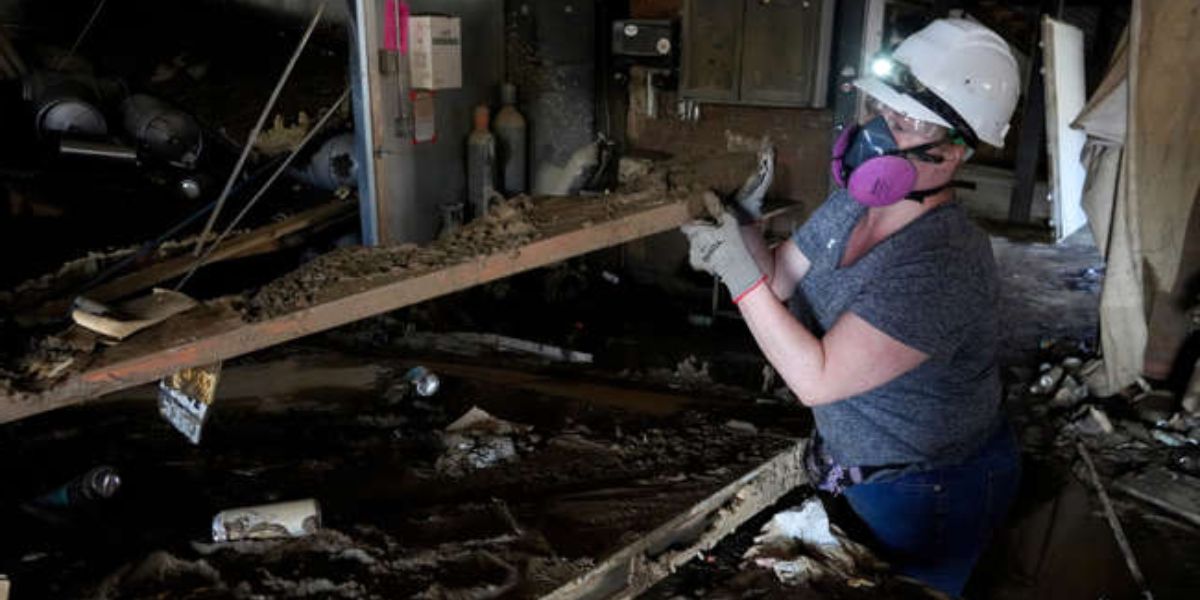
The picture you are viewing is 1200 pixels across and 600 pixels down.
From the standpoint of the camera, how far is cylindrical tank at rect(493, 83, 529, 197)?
541cm

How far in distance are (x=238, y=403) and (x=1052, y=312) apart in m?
5.23

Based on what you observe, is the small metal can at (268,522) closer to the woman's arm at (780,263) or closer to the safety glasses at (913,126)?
the woman's arm at (780,263)

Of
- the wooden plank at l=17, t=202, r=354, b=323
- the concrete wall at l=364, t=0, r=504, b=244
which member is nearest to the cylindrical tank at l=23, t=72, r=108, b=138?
the wooden plank at l=17, t=202, r=354, b=323

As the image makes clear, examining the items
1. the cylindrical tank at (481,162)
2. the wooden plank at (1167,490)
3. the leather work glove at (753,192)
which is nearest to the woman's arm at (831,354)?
the leather work glove at (753,192)

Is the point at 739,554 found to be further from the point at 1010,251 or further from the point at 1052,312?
the point at 1010,251

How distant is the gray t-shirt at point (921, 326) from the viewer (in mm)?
1620

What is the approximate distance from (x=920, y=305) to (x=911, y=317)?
0.03 metres

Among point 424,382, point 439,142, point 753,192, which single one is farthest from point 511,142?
point 753,192

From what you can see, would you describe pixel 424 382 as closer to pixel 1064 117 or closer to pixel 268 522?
pixel 268 522

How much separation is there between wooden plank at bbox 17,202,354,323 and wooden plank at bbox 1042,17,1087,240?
138 inches

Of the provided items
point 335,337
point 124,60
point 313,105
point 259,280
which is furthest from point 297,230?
point 124,60

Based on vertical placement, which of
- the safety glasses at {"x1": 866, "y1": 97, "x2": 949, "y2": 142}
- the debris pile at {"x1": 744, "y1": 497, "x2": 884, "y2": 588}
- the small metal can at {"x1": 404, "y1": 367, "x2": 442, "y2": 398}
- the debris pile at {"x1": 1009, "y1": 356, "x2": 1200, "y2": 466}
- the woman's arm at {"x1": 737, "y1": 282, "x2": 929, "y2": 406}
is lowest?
the debris pile at {"x1": 1009, "y1": 356, "x2": 1200, "y2": 466}

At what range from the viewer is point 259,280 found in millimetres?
4977

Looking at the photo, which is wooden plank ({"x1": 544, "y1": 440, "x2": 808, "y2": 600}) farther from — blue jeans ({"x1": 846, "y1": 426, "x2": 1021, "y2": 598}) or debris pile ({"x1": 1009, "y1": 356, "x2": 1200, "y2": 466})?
debris pile ({"x1": 1009, "y1": 356, "x2": 1200, "y2": 466})
